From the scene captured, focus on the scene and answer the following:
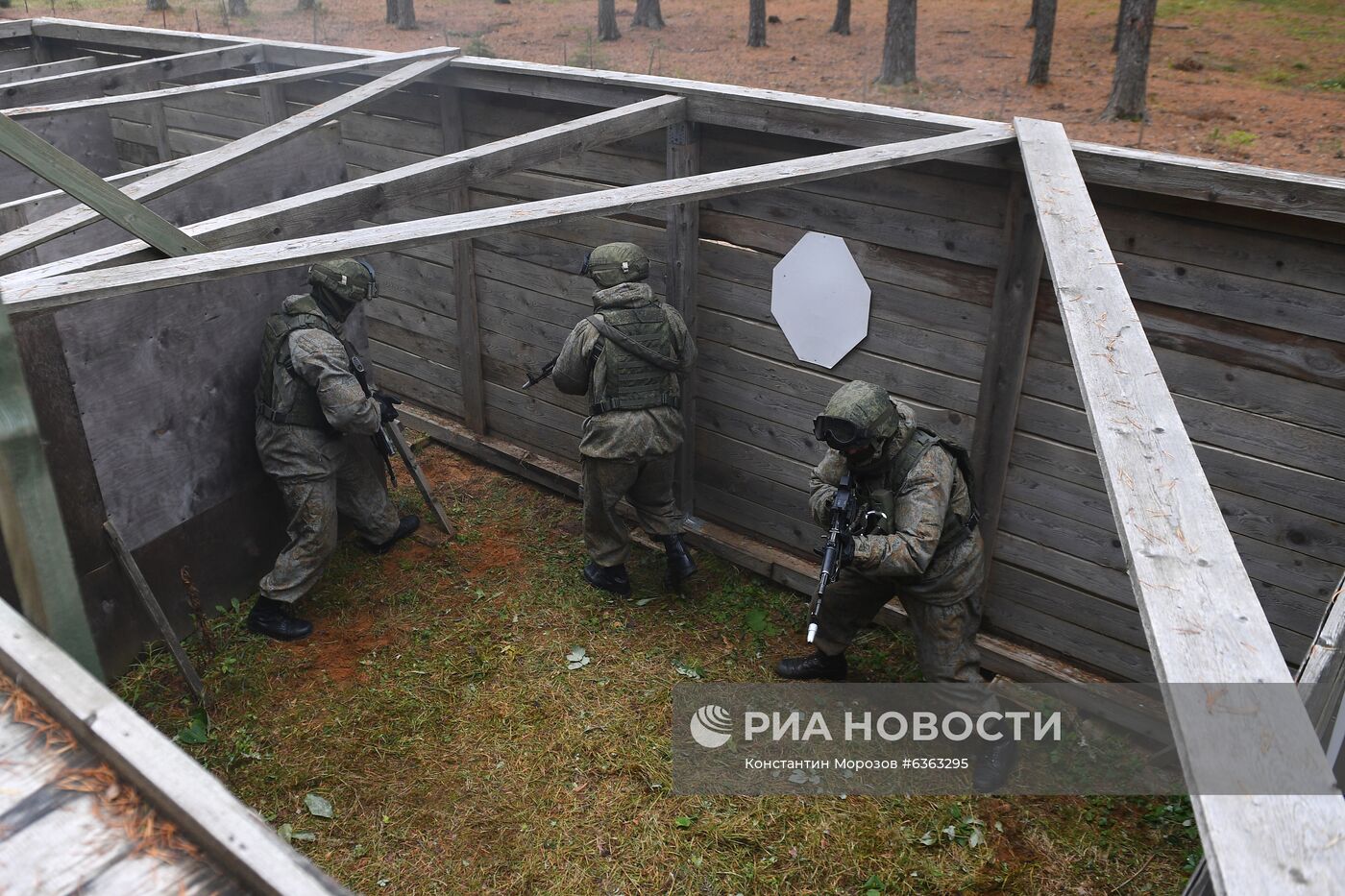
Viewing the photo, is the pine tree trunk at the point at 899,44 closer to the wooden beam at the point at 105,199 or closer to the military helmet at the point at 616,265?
the military helmet at the point at 616,265

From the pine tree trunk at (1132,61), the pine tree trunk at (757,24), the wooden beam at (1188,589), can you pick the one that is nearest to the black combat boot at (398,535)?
the wooden beam at (1188,589)

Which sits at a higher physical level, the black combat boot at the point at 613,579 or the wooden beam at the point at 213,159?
the wooden beam at the point at 213,159

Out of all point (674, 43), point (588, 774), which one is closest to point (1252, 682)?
point (588, 774)

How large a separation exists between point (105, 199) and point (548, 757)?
3.07m

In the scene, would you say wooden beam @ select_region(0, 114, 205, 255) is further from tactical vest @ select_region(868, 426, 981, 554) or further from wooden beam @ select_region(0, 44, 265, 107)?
wooden beam @ select_region(0, 44, 265, 107)

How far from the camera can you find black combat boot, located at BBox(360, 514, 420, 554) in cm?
656

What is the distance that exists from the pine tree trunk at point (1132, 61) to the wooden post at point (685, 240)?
9436 millimetres

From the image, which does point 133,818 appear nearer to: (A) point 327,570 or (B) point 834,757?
(B) point 834,757

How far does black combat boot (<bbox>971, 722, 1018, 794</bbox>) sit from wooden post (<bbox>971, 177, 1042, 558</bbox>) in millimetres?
964

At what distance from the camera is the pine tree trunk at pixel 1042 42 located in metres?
16.2

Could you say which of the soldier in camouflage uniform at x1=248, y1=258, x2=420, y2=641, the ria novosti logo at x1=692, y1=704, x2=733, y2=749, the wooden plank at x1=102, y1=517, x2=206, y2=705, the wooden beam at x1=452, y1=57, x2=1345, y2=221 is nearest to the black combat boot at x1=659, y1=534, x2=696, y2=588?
the ria novosti logo at x1=692, y1=704, x2=733, y2=749

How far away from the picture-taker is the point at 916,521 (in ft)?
A: 14.8

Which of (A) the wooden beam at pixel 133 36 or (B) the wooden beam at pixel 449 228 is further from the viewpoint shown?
(A) the wooden beam at pixel 133 36

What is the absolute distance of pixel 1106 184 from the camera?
448 cm
